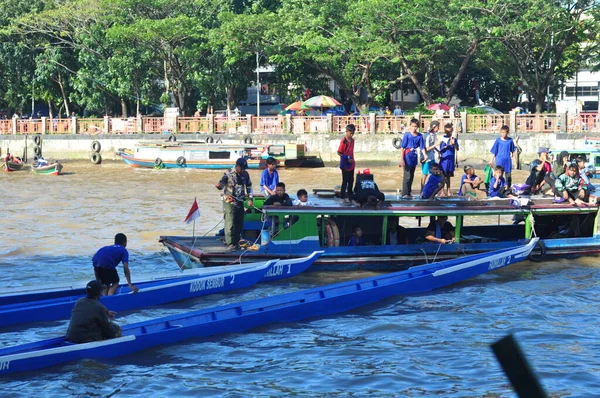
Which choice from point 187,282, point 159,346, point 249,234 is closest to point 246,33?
point 249,234

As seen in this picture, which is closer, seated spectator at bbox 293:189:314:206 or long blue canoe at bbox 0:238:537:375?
long blue canoe at bbox 0:238:537:375

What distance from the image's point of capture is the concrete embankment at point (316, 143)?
36.4m

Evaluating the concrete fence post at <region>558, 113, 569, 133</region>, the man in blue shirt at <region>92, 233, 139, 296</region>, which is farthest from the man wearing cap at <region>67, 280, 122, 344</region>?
the concrete fence post at <region>558, 113, 569, 133</region>

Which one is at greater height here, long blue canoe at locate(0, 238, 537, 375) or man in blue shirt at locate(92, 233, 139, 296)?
man in blue shirt at locate(92, 233, 139, 296)

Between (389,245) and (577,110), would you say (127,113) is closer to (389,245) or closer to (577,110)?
(577,110)

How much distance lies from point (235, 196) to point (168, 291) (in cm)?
205

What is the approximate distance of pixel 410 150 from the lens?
16.7 meters

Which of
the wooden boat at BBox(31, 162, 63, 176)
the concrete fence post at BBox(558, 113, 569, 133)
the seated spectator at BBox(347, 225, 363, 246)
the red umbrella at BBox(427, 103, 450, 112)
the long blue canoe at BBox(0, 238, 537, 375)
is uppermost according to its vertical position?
the red umbrella at BBox(427, 103, 450, 112)

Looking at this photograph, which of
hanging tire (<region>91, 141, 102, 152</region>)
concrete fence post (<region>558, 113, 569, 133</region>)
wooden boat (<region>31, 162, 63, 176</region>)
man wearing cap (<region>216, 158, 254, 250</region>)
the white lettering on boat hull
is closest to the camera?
the white lettering on boat hull

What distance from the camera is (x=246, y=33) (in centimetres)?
4259

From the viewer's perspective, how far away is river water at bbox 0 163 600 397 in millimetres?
10094

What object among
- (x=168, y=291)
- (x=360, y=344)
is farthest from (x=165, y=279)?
(x=360, y=344)

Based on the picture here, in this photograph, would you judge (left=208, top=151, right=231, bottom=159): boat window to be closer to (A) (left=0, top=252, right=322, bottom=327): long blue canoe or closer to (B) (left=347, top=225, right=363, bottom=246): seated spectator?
(B) (left=347, top=225, right=363, bottom=246): seated spectator

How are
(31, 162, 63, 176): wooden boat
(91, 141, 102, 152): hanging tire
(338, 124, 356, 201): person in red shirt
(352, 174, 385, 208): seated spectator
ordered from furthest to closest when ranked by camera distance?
(91, 141, 102, 152): hanging tire → (31, 162, 63, 176): wooden boat → (338, 124, 356, 201): person in red shirt → (352, 174, 385, 208): seated spectator
